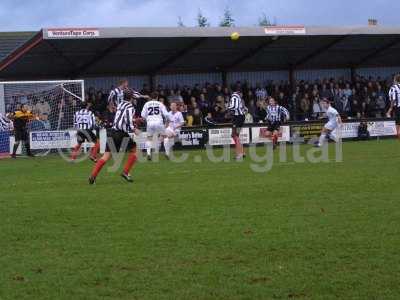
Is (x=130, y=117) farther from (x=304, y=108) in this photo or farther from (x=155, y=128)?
(x=304, y=108)

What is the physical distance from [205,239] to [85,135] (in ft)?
59.5

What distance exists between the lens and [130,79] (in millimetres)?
38375

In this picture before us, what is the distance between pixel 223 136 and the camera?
105ft

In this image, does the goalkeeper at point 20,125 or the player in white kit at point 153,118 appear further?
the goalkeeper at point 20,125

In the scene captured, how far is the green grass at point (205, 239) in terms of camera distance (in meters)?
7.25

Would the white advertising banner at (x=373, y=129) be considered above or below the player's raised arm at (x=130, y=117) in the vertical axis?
below

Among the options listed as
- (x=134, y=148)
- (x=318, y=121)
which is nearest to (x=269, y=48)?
(x=318, y=121)

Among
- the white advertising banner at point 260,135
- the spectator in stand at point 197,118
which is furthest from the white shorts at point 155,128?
the spectator in stand at point 197,118

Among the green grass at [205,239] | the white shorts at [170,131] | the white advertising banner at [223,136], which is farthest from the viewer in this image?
the white advertising banner at [223,136]

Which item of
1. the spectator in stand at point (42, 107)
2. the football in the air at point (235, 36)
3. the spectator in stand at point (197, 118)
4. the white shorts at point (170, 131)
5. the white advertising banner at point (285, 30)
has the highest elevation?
the white advertising banner at point (285, 30)

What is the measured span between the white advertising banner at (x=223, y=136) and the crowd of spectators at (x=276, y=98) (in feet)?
5.87

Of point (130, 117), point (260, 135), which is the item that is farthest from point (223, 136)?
point (130, 117)

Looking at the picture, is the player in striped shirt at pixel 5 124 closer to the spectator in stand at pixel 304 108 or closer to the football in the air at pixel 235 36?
the football in the air at pixel 235 36

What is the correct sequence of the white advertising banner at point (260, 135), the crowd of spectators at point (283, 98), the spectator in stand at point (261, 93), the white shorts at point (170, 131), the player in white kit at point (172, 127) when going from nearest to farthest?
1. the player in white kit at point (172, 127)
2. the white shorts at point (170, 131)
3. the white advertising banner at point (260, 135)
4. the crowd of spectators at point (283, 98)
5. the spectator in stand at point (261, 93)
